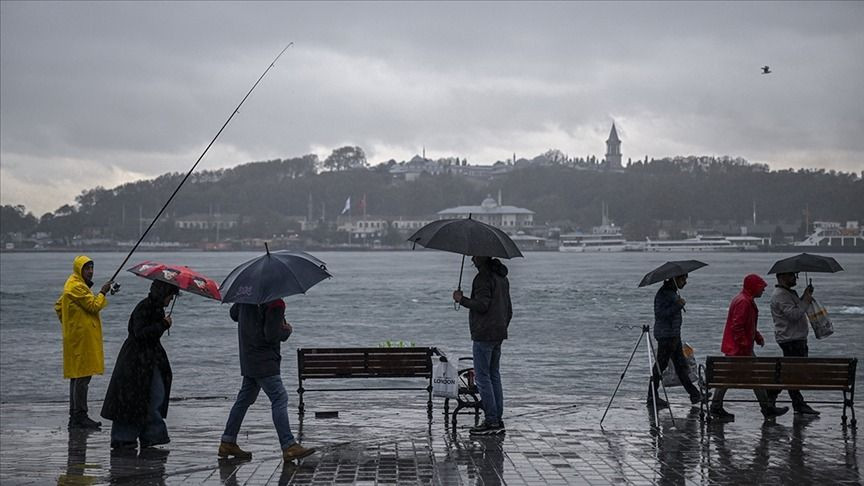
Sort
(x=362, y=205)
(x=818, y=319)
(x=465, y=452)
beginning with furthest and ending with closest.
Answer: (x=362, y=205)
(x=818, y=319)
(x=465, y=452)

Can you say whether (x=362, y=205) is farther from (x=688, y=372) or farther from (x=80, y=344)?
(x=80, y=344)

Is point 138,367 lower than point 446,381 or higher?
higher

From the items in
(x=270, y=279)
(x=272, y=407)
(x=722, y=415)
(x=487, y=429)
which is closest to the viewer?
(x=270, y=279)

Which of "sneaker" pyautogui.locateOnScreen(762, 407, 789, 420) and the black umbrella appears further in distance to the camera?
"sneaker" pyautogui.locateOnScreen(762, 407, 789, 420)

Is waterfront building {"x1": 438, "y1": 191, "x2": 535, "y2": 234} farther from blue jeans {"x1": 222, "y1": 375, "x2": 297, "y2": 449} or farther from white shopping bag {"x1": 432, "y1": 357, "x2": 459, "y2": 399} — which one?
blue jeans {"x1": 222, "y1": 375, "x2": 297, "y2": 449}

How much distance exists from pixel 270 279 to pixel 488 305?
2.08 m

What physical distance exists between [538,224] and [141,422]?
7356 inches

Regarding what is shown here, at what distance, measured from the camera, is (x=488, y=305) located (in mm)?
9492

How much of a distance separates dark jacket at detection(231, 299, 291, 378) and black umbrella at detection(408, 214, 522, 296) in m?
1.42

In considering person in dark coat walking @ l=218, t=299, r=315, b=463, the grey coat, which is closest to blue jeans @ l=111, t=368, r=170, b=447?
person in dark coat walking @ l=218, t=299, r=315, b=463

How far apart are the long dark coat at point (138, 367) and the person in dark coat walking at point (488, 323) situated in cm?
251

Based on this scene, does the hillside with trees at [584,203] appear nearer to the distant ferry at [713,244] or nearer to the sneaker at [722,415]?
the distant ferry at [713,244]

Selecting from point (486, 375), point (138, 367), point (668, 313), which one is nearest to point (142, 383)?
point (138, 367)

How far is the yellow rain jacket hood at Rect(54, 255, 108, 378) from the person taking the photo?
400 inches
